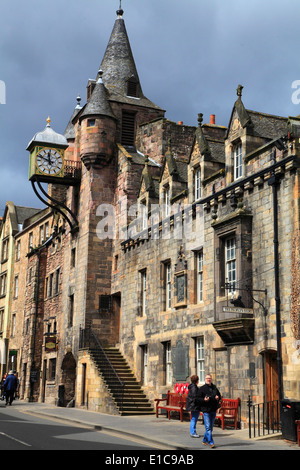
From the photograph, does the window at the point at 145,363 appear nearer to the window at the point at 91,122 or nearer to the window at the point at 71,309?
the window at the point at 71,309

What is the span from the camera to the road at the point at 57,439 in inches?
494

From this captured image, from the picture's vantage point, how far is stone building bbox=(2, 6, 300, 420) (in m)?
17.4

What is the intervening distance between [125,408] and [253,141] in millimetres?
10999

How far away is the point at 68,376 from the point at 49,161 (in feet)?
36.9

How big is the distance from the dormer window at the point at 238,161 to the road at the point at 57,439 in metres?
9.01

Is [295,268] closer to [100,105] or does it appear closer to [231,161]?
[231,161]

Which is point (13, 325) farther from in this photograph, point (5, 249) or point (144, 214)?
point (144, 214)

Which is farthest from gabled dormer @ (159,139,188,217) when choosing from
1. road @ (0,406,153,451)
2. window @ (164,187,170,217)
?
road @ (0,406,153,451)

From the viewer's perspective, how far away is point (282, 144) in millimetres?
17281

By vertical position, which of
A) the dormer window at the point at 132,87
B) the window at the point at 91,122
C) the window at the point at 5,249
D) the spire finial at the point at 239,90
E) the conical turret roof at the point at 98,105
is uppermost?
the dormer window at the point at 132,87

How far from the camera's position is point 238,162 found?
20062 millimetres

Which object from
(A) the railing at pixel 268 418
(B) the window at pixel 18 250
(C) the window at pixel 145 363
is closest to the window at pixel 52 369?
(C) the window at pixel 145 363
